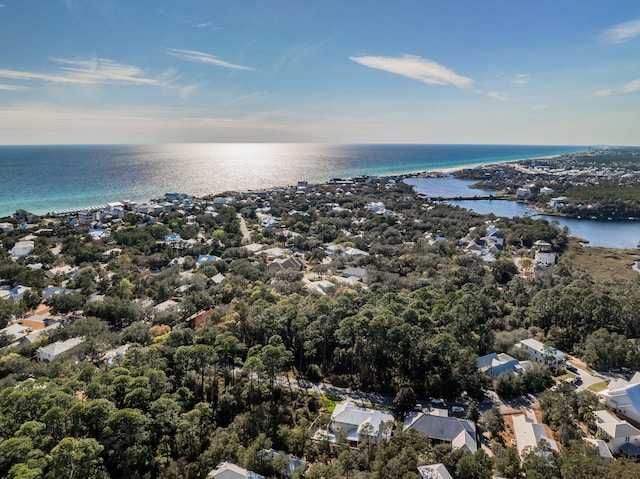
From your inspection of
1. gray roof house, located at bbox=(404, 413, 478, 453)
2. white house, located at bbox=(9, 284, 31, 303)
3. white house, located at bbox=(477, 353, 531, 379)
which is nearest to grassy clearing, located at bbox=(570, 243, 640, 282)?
white house, located at bbox=(477, 353, 531, 379)

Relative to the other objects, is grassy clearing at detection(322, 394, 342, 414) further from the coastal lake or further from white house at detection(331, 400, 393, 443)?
the coastal lake

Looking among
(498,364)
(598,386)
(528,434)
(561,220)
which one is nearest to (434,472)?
(528,434)

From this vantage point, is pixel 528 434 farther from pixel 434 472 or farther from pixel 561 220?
pixel 561 220

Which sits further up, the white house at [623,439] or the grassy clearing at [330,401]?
the white house at [623,439]

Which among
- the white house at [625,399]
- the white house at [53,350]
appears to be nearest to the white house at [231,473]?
the white house at [53,350]

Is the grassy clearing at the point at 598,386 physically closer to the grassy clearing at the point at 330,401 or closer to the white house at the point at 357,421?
the white house at the point at 357,421

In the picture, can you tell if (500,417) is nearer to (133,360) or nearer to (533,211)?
(133,360)
